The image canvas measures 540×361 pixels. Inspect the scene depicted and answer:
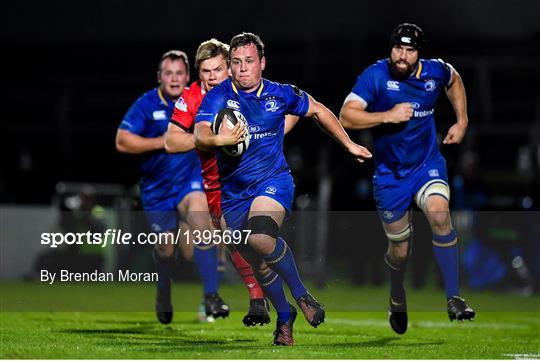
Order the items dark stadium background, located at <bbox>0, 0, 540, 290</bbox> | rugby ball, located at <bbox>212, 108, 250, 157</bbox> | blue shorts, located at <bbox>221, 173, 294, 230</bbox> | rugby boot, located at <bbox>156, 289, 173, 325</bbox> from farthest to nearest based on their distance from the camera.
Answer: dark stadium background, located at <bbox>0, 0, 540, 290</bbox>, rugby boot, located at <bbox>156, 289, 173, 325</bbox>, blue shorts, located at <bbox>221, 173, 294, 230</bbox>, rugby ball, located at <bbox>212, 108, 250, 157</bbox>

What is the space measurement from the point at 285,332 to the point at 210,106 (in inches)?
79.2

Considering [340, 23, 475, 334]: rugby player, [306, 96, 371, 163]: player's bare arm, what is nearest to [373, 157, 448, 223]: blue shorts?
[340, 23, 475, 334]: rugby player

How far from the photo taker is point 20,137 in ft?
96.7

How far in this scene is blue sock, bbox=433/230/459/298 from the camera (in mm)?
11836

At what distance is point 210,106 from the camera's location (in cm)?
1053

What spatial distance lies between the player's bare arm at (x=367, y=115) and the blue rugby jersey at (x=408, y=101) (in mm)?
149

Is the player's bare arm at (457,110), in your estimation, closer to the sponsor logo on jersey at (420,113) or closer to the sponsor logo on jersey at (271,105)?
the sponsor logo on jersey at (420,113)

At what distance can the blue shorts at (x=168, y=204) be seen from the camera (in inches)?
542

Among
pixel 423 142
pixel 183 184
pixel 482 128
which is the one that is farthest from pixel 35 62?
pixel 423 142

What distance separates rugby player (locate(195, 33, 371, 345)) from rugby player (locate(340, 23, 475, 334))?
137cm

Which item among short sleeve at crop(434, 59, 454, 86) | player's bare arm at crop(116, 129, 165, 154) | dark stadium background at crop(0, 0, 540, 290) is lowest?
player's bare arm at crop(116, 129, 165, 154)

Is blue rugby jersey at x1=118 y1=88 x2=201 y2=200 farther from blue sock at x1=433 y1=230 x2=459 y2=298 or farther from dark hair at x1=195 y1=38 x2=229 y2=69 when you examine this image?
blue sock at x1=433 y1=230 x2=459 y2=298

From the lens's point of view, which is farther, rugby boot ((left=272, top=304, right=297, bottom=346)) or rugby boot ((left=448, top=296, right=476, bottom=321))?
rugby boot ((left=448, top=296, right=476, bottom=321))

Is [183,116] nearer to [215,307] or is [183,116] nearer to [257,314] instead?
[257,314]
